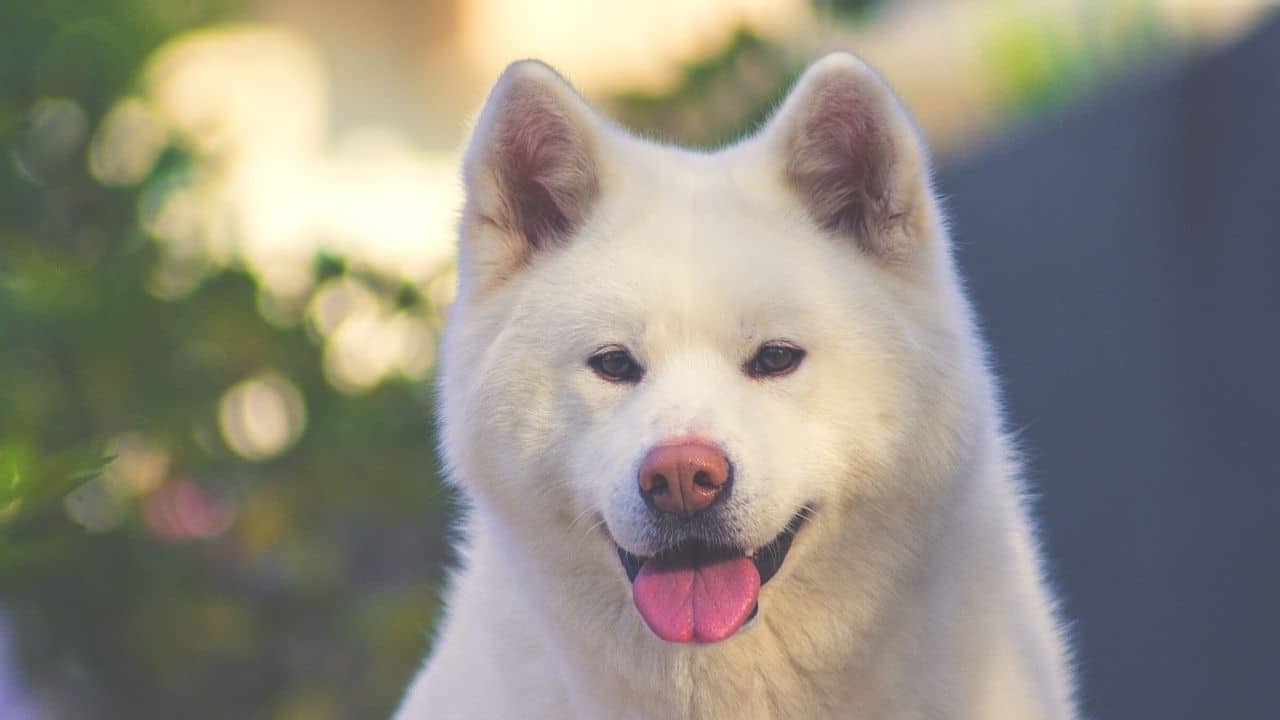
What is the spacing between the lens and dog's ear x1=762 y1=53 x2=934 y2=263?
2861 millimetres

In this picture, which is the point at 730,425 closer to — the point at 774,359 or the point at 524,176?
the point at 774,359

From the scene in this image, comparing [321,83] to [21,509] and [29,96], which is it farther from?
[21,509]

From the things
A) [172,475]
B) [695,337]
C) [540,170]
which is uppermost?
[540,170]

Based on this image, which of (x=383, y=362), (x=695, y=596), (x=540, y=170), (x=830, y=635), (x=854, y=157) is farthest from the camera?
(x=383, y=362)

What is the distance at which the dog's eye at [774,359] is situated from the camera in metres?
2.74

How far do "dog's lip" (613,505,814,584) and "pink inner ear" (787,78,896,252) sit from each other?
24.2 inches

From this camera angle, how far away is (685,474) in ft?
8.30

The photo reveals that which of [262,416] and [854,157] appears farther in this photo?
[262,416]

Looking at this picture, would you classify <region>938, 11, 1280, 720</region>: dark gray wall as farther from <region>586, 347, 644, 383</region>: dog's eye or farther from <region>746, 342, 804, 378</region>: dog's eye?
<region>586, 347, 644, 383</region>: dog's eye

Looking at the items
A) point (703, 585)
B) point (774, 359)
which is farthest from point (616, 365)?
point (703, 585)

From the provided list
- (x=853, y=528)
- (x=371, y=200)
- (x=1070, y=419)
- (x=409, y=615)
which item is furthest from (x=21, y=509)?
(x=371, y=200)

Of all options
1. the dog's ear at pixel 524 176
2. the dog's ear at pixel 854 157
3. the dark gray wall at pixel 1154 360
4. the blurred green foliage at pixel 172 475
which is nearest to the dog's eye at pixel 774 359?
the dog's ear at pixel 854 157

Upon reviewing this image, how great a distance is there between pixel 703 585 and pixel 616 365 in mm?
463

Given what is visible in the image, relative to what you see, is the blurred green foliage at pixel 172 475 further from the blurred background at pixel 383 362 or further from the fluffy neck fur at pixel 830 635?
the fluffy neck fur at pixel 830 635
